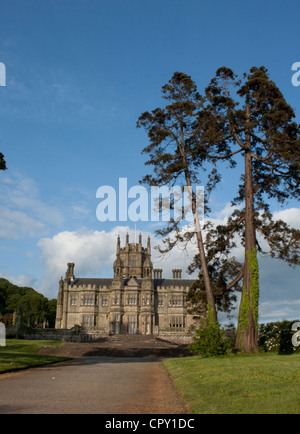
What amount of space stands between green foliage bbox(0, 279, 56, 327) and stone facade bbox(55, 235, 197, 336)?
10.4 m

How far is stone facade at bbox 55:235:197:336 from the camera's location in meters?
63.9

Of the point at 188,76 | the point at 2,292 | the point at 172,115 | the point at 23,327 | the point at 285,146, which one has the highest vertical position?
the point at 188,76

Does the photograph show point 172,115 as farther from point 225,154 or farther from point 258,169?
point 258,169

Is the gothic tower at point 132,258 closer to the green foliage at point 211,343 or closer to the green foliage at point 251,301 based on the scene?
the green foliage at point 251,301

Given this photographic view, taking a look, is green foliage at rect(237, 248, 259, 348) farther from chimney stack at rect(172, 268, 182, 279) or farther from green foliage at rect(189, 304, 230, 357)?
chimney stack at rect(172, 268, 182, 279)

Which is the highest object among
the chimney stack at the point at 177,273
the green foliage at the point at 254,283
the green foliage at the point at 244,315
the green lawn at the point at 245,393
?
the chimney stack at the point at 177,273

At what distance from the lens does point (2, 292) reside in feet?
288

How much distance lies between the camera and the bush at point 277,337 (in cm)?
2175

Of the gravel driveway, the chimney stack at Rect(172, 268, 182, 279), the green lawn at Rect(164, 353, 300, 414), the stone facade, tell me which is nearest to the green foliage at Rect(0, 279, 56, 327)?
the stone facade

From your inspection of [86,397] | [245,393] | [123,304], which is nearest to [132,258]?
[123,304]

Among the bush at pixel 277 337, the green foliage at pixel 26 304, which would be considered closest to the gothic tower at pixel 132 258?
the green foliage at pixel 26 304

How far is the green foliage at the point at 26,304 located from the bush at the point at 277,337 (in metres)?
56.0

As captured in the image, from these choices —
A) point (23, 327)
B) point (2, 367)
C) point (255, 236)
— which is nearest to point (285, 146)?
point (255, 236)
